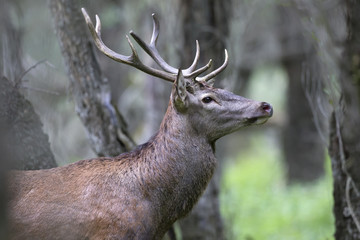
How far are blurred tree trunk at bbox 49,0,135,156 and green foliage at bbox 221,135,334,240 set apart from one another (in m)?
2.95

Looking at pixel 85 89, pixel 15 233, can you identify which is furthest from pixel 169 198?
pixel 85 89

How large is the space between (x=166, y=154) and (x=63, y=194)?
3.18 feet

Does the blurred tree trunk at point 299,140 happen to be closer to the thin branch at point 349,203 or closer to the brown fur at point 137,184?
the thin branch at point 349,203

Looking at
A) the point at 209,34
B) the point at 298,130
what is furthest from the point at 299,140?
the point at 209,34

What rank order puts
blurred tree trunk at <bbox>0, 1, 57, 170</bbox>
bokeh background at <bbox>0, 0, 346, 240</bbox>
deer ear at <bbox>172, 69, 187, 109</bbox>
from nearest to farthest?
deer ear at <bbox>172, 69, 187, 109</bbox>, blurred tree trunk at <bbox>0, 1, 57, 170</bbox>, bokeh background at <bbox>0, 0, 346, 240</bbox>

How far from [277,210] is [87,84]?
6451 mm

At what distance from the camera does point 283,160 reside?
607 inches

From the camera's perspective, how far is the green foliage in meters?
9.34

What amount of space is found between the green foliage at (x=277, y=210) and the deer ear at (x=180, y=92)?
318cm

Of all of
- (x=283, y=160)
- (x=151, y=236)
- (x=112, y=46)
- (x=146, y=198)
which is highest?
(x=112, y=46)

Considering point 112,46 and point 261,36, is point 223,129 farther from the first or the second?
point 261,36

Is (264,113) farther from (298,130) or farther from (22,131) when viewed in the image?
(298,130)

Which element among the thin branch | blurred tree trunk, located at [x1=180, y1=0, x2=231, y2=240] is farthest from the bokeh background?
the thin branch

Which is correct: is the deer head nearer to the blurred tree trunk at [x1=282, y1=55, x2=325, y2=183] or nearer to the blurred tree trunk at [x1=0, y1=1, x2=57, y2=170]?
the blurred tree trunk at [x1=0, y1=1, x2=57, y2=170]
